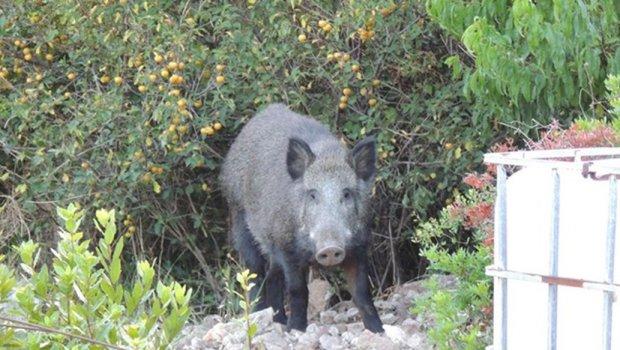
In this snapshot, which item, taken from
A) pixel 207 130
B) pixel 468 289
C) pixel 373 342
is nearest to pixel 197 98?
pixel 207 130

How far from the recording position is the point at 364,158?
8.51 meters

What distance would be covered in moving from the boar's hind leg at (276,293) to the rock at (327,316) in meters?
0.26

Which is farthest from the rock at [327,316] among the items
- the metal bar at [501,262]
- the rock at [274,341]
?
the metal bar at [501,262]

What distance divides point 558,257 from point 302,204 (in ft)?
13.9

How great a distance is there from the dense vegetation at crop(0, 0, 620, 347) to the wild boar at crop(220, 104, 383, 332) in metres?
0.52

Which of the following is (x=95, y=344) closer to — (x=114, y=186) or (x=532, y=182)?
(x=532, y=182)

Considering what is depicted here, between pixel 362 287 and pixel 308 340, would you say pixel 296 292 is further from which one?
pixel 308 340

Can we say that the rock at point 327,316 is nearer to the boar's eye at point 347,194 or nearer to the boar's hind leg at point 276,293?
the boar's hind leg at point 276,293

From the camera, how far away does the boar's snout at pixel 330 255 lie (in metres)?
7.99

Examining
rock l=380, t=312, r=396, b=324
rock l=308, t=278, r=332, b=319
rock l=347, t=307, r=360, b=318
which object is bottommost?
rock l=308, t=278, r=332, b=319

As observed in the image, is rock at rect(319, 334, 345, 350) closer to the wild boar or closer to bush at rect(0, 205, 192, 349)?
the wild boar

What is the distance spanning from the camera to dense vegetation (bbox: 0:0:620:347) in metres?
9.48

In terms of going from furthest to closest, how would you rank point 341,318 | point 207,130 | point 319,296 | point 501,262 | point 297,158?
1. point 319,296
2. point 207,130
3. point 341,318
4. point 297,158
5. point 501,262

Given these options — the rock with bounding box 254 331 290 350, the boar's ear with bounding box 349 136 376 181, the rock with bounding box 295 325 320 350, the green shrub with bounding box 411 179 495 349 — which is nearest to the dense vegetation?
the boar's ear with bounding box 349 136 376 181
